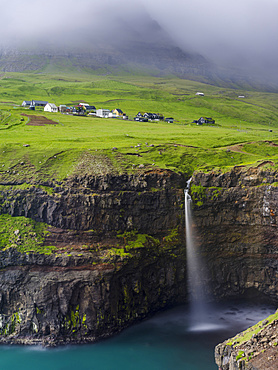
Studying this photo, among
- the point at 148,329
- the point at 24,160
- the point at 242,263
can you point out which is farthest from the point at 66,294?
the point at 242,263

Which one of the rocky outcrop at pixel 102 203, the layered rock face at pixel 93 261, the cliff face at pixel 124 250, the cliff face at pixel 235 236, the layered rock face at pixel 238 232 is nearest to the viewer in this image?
the layered rock face at pixel 93 261

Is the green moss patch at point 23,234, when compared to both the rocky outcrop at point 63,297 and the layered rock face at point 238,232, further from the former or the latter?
the layered rock face at point 238,232

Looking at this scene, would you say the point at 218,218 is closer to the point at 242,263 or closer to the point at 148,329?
the point at 242,263

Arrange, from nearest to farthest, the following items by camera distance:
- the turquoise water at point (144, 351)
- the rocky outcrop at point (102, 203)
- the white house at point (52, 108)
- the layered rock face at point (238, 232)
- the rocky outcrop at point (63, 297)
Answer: the turquoise water at point (144, 351), the rocky outcrop at point (63, 297), the rocky outcrop at point (102, 203), the layered rock face at point (238, 232), the white house at point (52, 108)

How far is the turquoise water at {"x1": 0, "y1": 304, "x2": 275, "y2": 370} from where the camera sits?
4491 centimetres

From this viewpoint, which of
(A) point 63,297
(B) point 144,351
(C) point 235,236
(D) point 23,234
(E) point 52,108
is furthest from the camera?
(E) point 52,108

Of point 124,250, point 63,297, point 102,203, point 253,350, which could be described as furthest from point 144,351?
point 102,203

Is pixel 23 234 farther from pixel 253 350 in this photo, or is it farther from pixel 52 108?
pixel 52 108

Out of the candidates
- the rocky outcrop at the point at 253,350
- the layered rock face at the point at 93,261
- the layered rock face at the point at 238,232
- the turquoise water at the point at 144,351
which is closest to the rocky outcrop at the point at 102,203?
the layered rock face at the point at 93,261

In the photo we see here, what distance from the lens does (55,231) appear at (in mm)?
53250

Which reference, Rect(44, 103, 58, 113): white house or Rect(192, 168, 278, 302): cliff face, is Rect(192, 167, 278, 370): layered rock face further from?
Rect(44, 103, 58, 113): white house

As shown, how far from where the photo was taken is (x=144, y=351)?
47438mm

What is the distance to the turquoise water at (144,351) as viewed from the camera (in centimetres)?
4491

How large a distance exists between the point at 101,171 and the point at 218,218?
1956 cm
